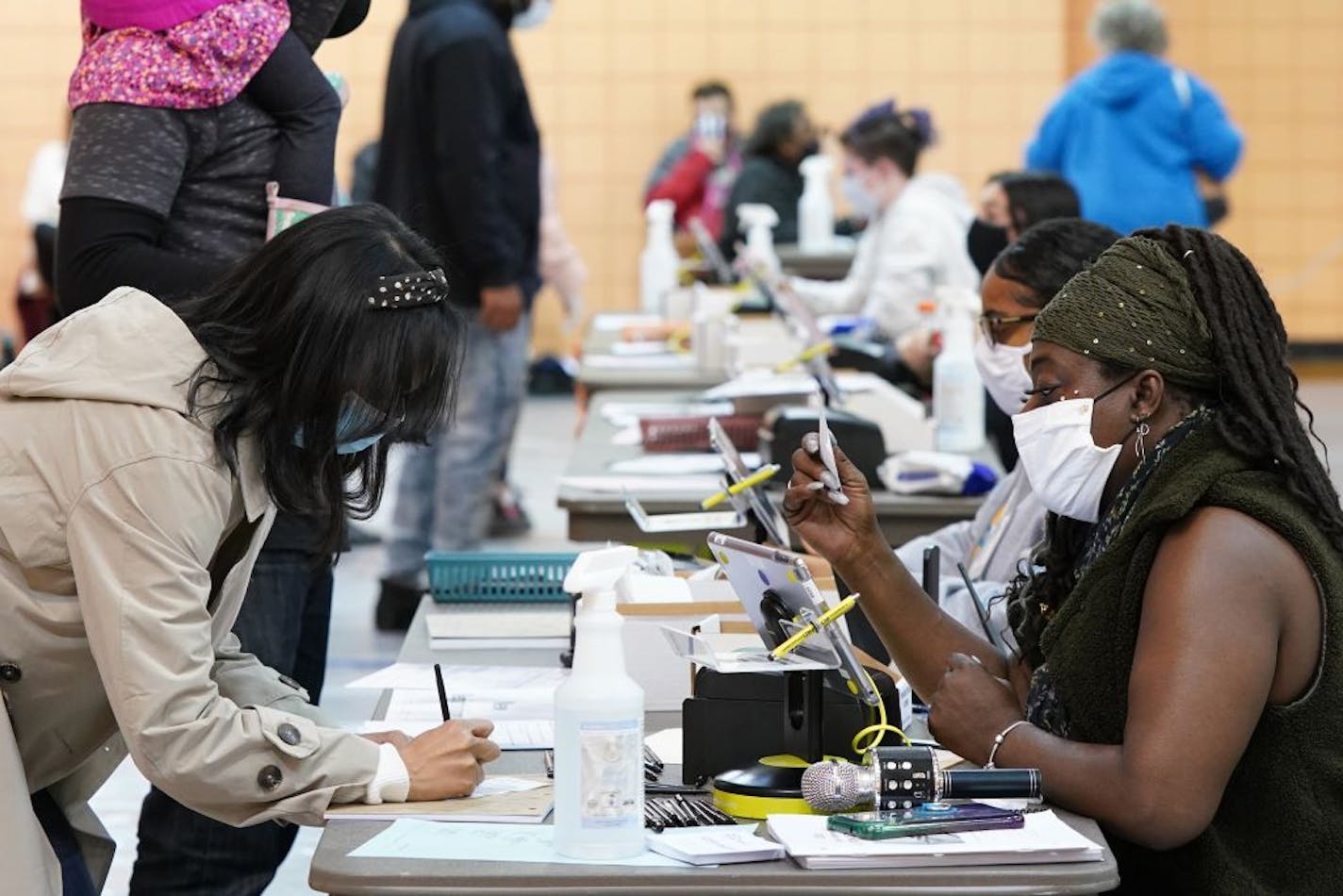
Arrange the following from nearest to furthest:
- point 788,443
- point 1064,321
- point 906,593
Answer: point 1064,321 < point 906,593 < point 788,443

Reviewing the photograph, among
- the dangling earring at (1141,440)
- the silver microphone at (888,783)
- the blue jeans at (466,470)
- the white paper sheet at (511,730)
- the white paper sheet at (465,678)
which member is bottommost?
the blue jeans at (466,470)

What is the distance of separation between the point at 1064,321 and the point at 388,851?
2.97 ft

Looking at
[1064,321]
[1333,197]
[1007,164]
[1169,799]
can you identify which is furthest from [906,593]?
[1333,197]

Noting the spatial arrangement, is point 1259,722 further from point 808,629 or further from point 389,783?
point 389,783

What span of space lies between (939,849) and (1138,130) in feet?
18.9

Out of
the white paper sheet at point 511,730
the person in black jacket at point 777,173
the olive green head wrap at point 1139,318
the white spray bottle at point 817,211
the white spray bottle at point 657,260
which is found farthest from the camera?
the person in black jacket at point 777,173

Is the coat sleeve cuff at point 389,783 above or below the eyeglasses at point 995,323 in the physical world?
below

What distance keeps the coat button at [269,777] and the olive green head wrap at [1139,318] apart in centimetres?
92

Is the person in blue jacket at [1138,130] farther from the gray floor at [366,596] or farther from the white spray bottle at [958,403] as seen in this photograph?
the white spray bottle at [958,403]

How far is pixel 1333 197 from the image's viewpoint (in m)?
11.5

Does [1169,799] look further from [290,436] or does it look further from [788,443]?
[788,443]

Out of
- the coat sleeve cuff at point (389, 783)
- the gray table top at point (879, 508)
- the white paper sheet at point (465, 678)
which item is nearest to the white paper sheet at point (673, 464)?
the gray table top at point (879, 508)

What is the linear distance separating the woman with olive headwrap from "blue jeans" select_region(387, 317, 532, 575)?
3.48 meters

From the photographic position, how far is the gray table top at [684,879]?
5.36 ft
